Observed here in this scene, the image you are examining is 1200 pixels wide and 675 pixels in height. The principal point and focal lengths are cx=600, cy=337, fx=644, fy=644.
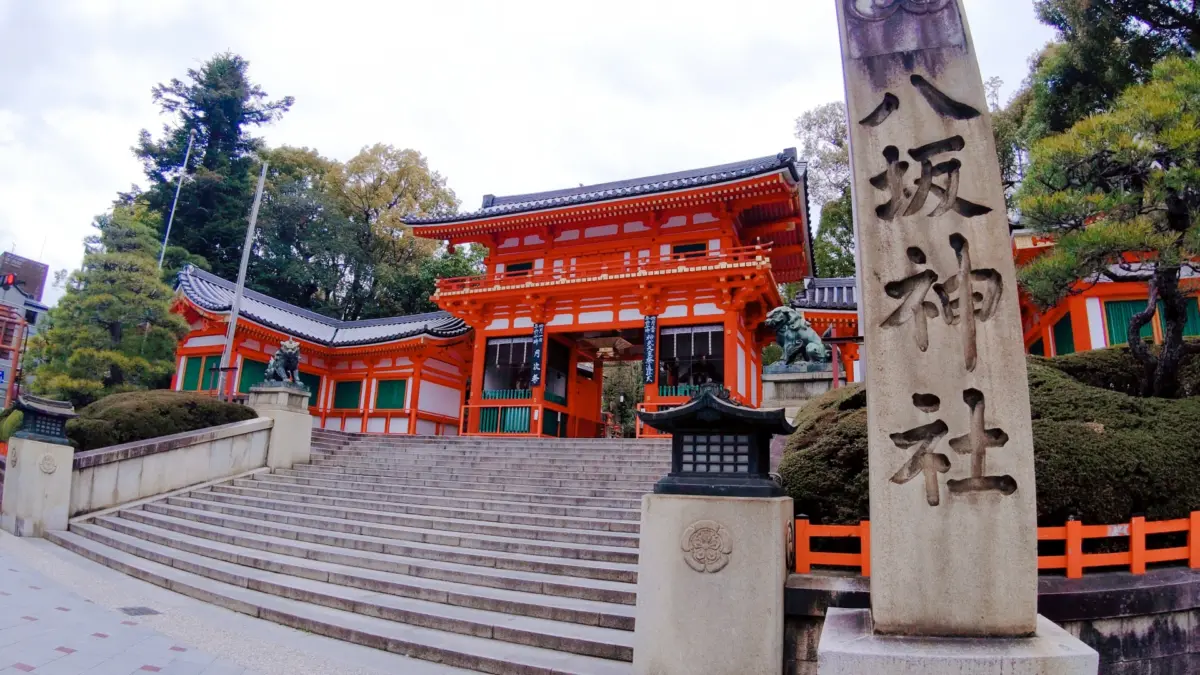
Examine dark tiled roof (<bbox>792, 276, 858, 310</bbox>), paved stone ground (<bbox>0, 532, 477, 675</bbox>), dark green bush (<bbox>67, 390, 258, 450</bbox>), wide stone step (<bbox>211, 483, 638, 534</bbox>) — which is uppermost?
dark tiled roof (<bbox>792, 276, 858, 310</bbox>)

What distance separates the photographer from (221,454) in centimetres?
1207

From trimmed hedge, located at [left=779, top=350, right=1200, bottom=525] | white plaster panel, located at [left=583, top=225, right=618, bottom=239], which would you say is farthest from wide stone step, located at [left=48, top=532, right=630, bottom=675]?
white plaster panel, located at [left=583, top=225, right=618, bottom=239]

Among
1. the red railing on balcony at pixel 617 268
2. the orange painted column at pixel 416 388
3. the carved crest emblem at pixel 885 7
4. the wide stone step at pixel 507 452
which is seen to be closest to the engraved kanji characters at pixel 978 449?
the carved crest emblem at pixel 885 7

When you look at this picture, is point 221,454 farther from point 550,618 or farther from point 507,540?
point 550,618

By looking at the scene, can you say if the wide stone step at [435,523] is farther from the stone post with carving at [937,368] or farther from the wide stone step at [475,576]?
the stone post with carving at [937,368]

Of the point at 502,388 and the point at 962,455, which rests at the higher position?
the point at 502,388

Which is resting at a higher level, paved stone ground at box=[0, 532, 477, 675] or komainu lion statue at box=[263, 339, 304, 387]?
komainu lion statue at box=[263, 339, 304, 387]

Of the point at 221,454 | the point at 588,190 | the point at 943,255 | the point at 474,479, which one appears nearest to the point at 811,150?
the point at 588,190

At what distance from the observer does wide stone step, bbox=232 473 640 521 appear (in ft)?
28.3

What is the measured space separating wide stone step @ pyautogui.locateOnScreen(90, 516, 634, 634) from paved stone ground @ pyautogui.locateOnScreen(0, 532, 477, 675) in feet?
3.13

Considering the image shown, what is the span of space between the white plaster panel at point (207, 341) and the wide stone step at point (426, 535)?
35.7ft

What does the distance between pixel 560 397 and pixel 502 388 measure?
5.72ft

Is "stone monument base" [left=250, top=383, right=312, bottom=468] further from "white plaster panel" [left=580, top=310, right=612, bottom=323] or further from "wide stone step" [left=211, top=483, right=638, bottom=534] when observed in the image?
"white plaster panel" [left=580, top=310, right=612, bottom=323]

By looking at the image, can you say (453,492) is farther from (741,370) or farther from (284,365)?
(741,370)
